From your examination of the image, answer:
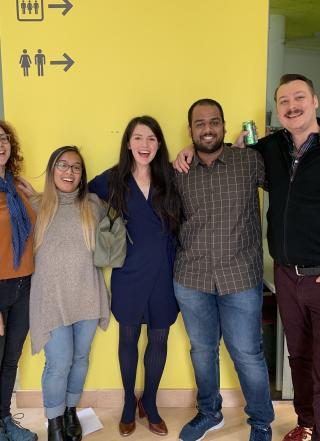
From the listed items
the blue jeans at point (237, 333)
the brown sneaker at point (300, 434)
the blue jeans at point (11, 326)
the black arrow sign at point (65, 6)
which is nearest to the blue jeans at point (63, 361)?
the blue jeans at point (11, 326)

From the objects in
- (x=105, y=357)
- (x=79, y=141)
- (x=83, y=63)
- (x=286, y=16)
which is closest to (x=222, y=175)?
(x=79, y=141)

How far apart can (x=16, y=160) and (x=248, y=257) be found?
1.18m

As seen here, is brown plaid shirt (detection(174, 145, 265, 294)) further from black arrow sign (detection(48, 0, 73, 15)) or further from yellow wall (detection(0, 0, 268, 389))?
black arrow sign (detection(48, 0, 73, 15))

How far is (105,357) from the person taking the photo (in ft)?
7.45

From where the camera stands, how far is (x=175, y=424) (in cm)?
214

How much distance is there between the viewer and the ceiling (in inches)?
131

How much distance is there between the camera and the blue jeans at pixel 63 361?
181 centimetres

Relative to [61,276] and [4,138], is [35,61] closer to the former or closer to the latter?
[4,138]

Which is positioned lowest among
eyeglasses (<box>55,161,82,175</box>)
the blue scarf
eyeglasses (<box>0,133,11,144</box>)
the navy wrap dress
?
the navy wrap dress

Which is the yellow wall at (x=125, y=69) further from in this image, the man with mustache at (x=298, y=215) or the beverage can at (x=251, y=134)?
the man with mustache at (x=298, y=215)

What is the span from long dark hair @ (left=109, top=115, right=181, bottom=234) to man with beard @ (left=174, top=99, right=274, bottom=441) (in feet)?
0.16

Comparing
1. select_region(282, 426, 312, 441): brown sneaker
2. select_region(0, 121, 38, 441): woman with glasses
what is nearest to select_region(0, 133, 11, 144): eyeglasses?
select_region(0, 121, 38, 441): woman with glasses

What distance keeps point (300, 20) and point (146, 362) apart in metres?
3.58

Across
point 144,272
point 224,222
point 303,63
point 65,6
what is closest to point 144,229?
point 144,272
